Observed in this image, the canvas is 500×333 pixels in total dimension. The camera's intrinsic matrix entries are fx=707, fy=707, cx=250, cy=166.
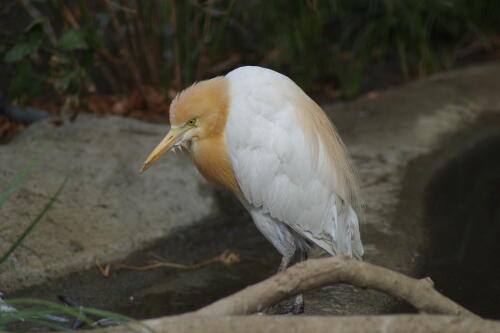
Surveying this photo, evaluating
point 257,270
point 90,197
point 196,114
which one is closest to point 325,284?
point 196,114

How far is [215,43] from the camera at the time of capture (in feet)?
21.1

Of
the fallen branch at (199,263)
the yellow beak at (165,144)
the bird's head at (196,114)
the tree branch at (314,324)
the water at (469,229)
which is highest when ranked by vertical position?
the bird's head at (196,114)

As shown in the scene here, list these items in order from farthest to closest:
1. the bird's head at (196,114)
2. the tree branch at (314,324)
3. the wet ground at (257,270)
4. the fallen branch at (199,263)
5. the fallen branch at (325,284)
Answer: the fallen branch at (199,263) < the wet ground at (257,270) < the bird's head at (196,114) < the fallen branch at (325,284) < the tree branch at (314,324)

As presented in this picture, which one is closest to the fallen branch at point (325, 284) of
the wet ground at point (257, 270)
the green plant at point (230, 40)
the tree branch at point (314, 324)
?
the tree branch at point (314, 324)

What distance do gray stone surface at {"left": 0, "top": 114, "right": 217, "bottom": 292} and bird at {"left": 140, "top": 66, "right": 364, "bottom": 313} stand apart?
0.85 meters

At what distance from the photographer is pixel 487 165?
5719mm

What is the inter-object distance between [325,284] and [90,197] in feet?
7.34

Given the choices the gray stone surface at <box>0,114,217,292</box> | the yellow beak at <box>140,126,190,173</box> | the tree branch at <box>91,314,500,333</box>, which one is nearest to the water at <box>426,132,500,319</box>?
the tree branch at <box>91,314,500,333</box>

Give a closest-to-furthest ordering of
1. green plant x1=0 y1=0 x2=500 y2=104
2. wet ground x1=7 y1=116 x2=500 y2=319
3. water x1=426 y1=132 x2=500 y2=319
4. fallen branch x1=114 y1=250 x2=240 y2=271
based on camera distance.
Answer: wet ground x1=7 y1=116 x2=500 y2=319 → water x1=426 y1=132 x2=500 y2=319 → fallen branch x1=114 y1=250 x2=240 y2=271 → green plant x1=0 y1=0 x2=500 y2=104

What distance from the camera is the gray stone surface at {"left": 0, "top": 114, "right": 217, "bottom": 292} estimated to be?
3.87m

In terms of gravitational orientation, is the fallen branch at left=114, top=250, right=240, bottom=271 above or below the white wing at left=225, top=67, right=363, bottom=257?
below

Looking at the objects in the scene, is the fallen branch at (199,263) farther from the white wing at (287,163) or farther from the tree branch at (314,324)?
the tree branch at (314,324)

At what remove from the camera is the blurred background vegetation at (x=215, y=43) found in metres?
5.01

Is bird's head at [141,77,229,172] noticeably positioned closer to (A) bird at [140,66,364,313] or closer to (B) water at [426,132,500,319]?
(A) bird at [140,66,364,313]
